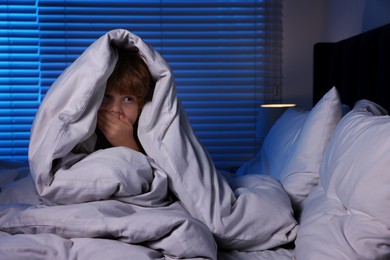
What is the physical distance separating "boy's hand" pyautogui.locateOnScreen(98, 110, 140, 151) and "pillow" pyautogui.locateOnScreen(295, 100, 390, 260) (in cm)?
52

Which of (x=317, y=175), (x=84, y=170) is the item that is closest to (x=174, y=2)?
(x=317, y=175)

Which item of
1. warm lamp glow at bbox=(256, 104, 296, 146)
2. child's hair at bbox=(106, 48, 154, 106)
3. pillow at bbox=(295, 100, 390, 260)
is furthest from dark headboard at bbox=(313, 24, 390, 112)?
child's hair at bbox=(106, 48, 154, 106)

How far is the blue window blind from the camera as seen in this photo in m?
3.22

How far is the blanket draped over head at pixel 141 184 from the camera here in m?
1.05

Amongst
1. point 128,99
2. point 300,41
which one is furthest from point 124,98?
point 300,41

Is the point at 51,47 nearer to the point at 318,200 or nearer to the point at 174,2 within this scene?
the point at 174,2

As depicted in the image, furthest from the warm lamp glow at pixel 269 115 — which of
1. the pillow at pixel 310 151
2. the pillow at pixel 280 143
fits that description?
the pillow at pixel 310 151

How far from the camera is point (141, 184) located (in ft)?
3.89

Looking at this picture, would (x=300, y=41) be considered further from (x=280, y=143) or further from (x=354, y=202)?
(x=354, y=202)

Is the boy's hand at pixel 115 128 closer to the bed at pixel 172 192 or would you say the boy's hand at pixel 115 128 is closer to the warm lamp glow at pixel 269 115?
the bed at pixel 172 192

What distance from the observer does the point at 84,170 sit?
1158 millimetres

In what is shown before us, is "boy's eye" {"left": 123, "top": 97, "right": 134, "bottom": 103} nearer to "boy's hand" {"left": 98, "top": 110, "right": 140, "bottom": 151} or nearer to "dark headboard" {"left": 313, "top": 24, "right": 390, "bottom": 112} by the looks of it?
"boy's hand" {"left": 98, "top": 110, "right": 140, "bottom": 151}

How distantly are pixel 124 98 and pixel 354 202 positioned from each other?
2.32 ft

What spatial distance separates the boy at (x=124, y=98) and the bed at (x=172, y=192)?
47 mm
